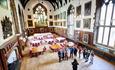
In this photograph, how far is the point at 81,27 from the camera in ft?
36.2

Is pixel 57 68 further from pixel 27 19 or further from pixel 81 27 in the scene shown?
pixel 27 19

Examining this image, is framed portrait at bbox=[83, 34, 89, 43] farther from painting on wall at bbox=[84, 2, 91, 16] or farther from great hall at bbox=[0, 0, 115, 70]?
painting on wall at bbox=[84, 2, 91, 16]

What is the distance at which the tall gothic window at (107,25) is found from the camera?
7.35m

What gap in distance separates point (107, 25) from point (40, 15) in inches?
702

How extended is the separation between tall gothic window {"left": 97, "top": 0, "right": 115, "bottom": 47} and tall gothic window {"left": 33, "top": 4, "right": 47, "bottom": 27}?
16522 mm

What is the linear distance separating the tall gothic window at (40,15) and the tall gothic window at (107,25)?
1652cm

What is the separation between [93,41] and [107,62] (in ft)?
8.31

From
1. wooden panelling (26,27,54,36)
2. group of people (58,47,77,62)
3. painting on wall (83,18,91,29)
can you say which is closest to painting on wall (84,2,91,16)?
painting on wall (83,18,91,29)

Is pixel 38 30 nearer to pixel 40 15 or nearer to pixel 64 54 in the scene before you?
pixel 40 15

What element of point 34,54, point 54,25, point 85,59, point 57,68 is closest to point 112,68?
point 85,59

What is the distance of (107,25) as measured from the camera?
7855 millimetres

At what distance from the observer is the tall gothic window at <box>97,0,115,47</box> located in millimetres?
7351

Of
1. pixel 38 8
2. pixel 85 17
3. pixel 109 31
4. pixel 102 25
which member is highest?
pixel 38 8

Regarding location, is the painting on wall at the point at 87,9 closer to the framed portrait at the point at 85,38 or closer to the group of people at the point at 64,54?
the framed portrait at the point at 85,38
